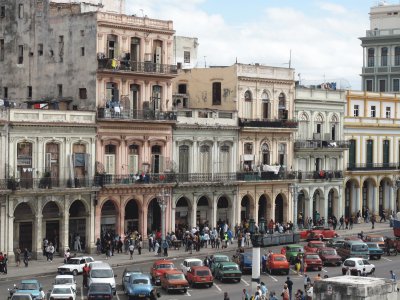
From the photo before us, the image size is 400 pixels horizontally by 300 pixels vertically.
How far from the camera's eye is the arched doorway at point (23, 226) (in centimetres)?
6900

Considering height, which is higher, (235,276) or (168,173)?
(168,173)

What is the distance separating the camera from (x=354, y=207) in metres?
99.4

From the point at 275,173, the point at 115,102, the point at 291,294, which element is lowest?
the point at 291,294

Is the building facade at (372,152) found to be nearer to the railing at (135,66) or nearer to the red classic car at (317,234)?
the red classic car at (317,234)

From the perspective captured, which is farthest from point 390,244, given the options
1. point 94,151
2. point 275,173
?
point 94,151

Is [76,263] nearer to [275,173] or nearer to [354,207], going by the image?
[275,173]

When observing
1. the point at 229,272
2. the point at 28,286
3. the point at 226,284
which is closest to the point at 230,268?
the point at 229,272

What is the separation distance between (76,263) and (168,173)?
56.5 ft

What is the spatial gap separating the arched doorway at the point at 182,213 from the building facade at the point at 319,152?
13057 mm

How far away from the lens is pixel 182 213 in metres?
81.1

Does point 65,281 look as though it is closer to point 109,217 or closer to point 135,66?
point 109,217

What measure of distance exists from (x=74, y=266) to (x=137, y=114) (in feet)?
56.3

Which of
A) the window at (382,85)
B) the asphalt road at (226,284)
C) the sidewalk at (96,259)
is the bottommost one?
the asphalt road at (226,284)

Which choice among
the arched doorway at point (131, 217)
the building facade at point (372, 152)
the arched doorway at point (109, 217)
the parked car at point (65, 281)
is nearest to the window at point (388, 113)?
the building facade at point (372, 152)
